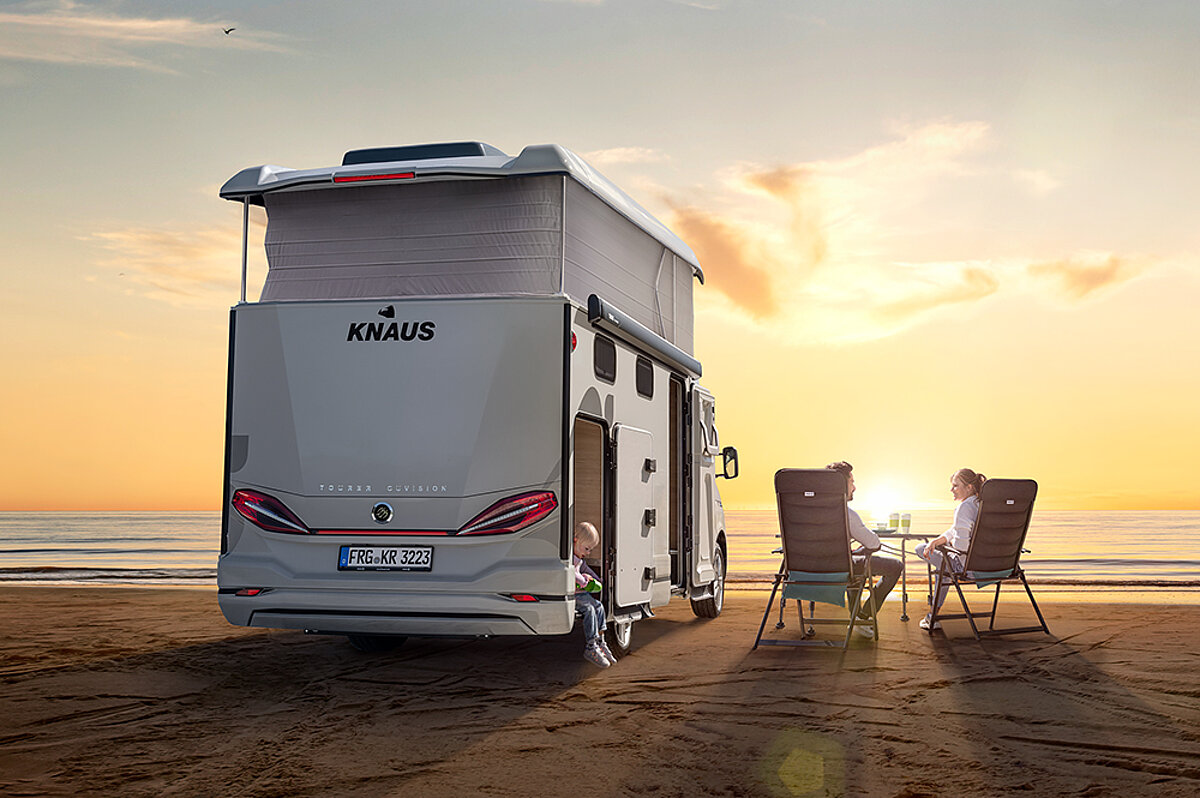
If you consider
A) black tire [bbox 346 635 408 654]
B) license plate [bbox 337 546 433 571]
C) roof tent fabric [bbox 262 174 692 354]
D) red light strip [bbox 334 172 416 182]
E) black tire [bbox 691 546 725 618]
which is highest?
red light strip [bbox 334 172 416 182]

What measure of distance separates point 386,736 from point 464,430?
6.31 feet

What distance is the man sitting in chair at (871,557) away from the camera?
8773 mm

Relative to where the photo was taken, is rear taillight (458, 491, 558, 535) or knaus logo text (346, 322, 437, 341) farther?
knaus logo text (346, 322, 437, 341)

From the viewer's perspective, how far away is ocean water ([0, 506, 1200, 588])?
20.5 metres

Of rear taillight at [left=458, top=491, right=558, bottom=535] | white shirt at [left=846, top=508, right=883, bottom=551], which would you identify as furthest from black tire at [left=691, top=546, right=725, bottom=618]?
rear taillight at [left=458, top=491, right=558, bottom=535]

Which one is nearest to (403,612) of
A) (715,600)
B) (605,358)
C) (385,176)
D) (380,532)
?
(380,532)

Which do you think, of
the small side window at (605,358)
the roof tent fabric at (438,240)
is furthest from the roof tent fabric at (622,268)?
the small side window at (605,358)

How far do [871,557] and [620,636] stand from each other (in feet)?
7.59

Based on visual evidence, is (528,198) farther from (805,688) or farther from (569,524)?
(805,688)

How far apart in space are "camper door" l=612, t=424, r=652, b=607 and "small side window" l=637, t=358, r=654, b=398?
12.3 inches

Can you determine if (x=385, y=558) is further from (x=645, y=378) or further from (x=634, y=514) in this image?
(x=645, y=378)

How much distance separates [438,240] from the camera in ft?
23.6

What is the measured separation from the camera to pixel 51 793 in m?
4.21

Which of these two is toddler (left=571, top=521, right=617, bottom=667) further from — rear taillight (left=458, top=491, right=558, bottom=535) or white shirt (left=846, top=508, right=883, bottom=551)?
white shirt (left=846, top=508, right=883, bottom=551)
